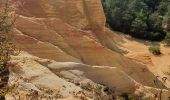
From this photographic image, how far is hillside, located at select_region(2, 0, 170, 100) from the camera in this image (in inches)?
821

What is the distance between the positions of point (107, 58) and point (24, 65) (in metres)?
7.21

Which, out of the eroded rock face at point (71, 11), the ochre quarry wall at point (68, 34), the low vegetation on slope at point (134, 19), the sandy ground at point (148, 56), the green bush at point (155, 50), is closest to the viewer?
the ochre quarry wall at point (68, 34)

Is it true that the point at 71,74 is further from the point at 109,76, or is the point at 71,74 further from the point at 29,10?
the point at 29,10

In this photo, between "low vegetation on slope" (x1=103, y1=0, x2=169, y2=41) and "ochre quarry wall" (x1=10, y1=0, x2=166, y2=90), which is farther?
"low vegetation on slope" (x1=103, y1=0, x2=169, y2=41)

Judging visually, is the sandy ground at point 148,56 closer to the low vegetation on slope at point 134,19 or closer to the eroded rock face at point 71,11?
the low vegetation on slope at point 134,19

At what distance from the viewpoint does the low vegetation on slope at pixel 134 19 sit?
52.1 m

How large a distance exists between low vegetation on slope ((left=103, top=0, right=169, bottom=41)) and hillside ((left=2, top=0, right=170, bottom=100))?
2178 centimetres

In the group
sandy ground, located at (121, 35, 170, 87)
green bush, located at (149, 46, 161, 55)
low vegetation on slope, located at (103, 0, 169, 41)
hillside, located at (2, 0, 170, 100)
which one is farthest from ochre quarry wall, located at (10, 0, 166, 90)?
low vegetation on slope, located at (103, 0, 169, 41)

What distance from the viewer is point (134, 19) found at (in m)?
53.2

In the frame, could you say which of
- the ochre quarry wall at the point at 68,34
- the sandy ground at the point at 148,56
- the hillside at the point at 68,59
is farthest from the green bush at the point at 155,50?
the ochre quarry wall at the point at 68,34

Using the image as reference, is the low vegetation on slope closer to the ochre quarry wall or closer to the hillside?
the ochre quarry wall

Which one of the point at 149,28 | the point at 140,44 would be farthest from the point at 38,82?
the point at 149,28

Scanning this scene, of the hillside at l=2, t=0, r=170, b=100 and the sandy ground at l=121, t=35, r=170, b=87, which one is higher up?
the hillside at l=2, t=0, r=170, b=100

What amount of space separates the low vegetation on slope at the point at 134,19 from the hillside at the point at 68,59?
21.8m
